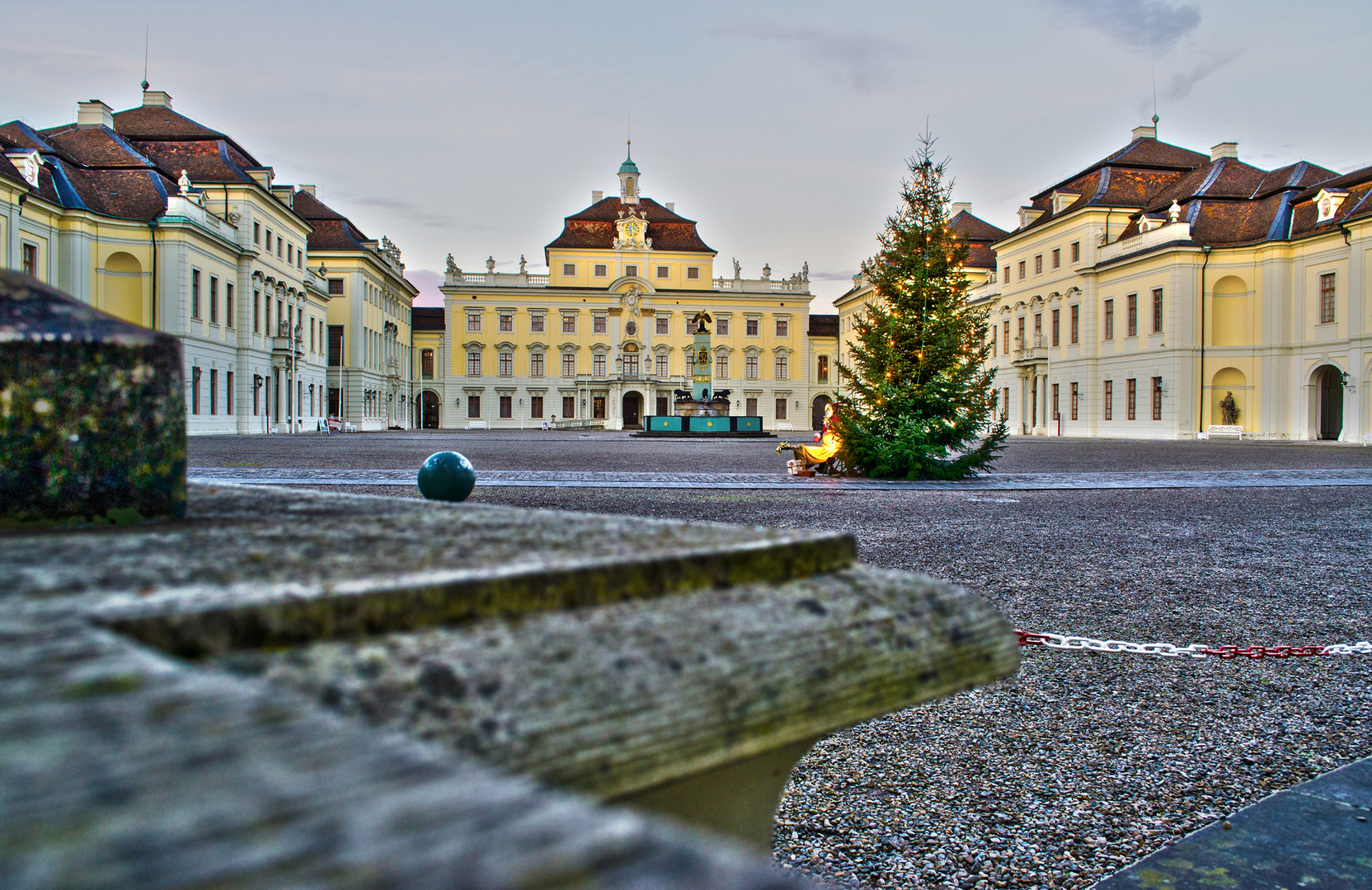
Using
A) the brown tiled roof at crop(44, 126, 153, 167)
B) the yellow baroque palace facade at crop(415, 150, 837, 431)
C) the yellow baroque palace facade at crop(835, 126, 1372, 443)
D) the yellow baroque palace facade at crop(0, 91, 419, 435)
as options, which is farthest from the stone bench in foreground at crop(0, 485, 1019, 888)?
the yellow baroque palace facade at crop(415, 150, 837, 431)

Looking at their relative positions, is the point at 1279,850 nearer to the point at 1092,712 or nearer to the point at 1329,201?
the point at 1092,712

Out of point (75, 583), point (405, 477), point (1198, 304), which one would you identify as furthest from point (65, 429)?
point (1198, 304)

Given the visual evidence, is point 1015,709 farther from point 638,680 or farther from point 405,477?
point 405,477

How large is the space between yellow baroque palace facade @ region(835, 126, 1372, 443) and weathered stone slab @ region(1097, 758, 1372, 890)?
93.2ft

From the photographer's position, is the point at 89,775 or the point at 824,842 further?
the point at 824,842

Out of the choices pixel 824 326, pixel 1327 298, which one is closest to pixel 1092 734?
pixel 1327 298

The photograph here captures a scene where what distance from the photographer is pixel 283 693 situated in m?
0.56

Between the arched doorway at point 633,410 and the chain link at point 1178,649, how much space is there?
64.2m

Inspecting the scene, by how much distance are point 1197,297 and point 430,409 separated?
52102 mm

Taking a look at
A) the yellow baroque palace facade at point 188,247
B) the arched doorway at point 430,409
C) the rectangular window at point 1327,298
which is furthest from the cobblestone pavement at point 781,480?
the arched doorway at point 430,409

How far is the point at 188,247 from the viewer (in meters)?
34.2

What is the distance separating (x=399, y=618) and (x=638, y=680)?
6.8 inches

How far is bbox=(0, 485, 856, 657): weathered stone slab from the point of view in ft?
2.13

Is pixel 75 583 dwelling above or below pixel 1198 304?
below
